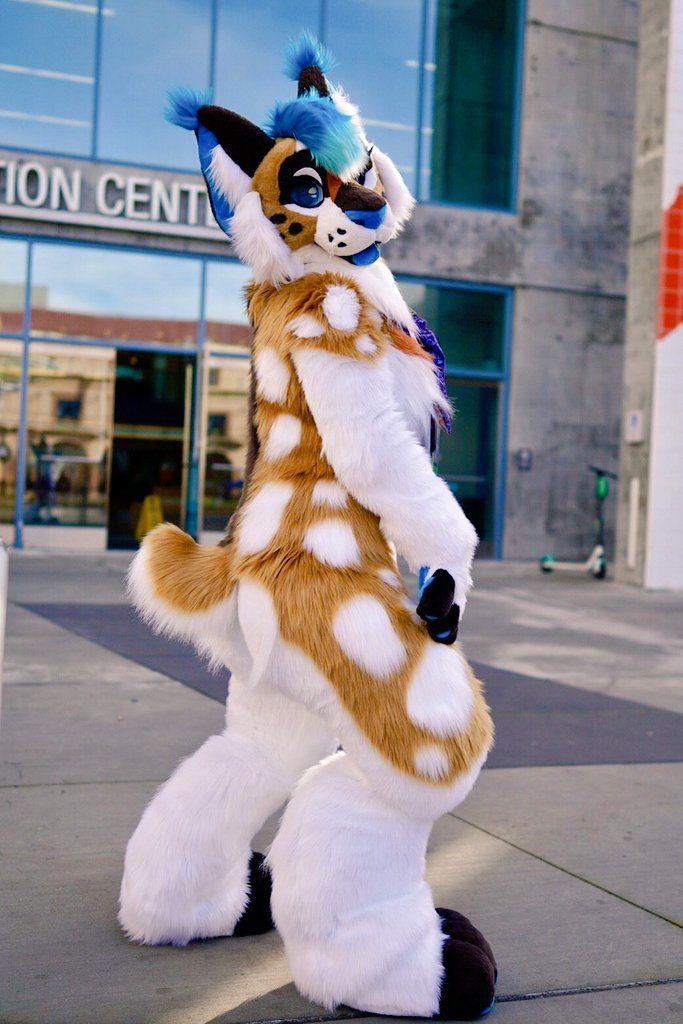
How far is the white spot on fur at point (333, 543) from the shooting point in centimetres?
248

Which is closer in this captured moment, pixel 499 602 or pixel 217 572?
pixel 217 572

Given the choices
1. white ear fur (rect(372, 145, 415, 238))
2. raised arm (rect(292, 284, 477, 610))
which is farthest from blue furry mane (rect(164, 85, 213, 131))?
raised arm (rect(292, 284, 477, 610))

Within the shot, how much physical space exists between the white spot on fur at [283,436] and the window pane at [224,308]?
11.5 metres

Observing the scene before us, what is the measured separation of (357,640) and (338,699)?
0.45 feet

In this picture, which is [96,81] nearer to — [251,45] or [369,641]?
[251,45]

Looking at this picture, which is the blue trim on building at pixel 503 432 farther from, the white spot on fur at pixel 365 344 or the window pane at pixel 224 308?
the white spot on fur at pixel 365 344

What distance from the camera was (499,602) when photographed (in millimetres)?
10828

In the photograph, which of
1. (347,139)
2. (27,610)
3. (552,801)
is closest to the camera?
(347,139)

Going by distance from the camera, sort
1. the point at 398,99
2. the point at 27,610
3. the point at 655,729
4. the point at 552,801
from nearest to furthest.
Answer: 1. the point at 552,801
2. the point at 655,729
3. the point at 27,610
4. the point at 398,99


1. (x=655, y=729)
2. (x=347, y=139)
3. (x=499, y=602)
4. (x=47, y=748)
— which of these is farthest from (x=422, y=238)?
(x=347, y=139)

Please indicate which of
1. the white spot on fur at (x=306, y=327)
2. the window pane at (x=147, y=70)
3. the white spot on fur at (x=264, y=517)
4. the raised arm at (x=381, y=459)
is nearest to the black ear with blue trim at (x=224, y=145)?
the white spot on fur at (x=306, y=327)

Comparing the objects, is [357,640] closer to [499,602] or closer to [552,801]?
[552,801]

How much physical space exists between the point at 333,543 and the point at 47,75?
41.1 feet

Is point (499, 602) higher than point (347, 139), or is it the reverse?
point (347, 139)
